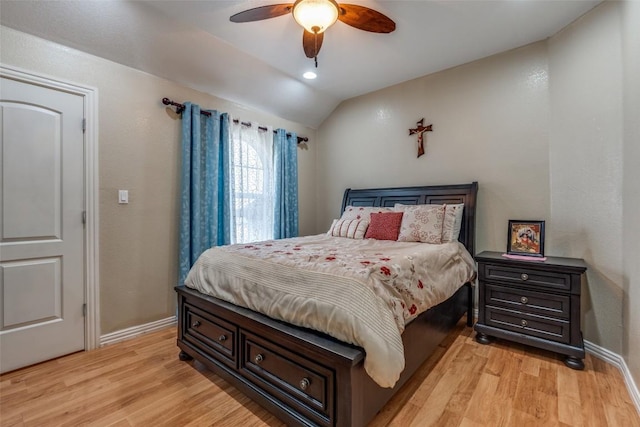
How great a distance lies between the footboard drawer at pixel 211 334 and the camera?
1.78 m

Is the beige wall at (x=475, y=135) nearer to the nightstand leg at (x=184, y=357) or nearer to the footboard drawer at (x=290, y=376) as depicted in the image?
the footboard drawer at (x=290, y=376)

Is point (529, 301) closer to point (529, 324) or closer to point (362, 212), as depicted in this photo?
point (529, 324)

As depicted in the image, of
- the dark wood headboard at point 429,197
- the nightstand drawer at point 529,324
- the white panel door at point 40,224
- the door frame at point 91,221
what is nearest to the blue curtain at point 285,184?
the dark wood headboard at point 429,197

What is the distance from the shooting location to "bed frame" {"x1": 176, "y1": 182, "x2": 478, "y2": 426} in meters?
1.28

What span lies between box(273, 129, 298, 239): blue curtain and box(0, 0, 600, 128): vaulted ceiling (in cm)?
63

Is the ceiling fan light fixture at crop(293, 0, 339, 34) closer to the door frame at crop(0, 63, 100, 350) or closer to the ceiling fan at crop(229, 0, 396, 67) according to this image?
the ceiling fan at crop(229, 0, 396, 67)

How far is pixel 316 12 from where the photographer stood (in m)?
1.81

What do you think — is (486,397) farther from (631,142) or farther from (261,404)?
(631,142)

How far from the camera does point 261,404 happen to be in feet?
5.11

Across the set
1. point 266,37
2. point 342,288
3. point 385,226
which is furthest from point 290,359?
point 266,37

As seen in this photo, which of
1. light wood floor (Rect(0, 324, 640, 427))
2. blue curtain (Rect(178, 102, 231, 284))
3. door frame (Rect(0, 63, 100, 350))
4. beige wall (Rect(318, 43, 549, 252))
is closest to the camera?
light wood floor (Rect(0, 324, 640, 427))

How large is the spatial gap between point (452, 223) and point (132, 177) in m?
3.03

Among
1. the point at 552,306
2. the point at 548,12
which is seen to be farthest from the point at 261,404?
the point at 548,12

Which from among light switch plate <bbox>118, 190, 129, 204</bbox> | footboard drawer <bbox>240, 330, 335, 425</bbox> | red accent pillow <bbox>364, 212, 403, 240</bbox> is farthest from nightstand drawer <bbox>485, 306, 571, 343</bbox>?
light switch plate <bbox>118, 190, 129, 204</bbox>
